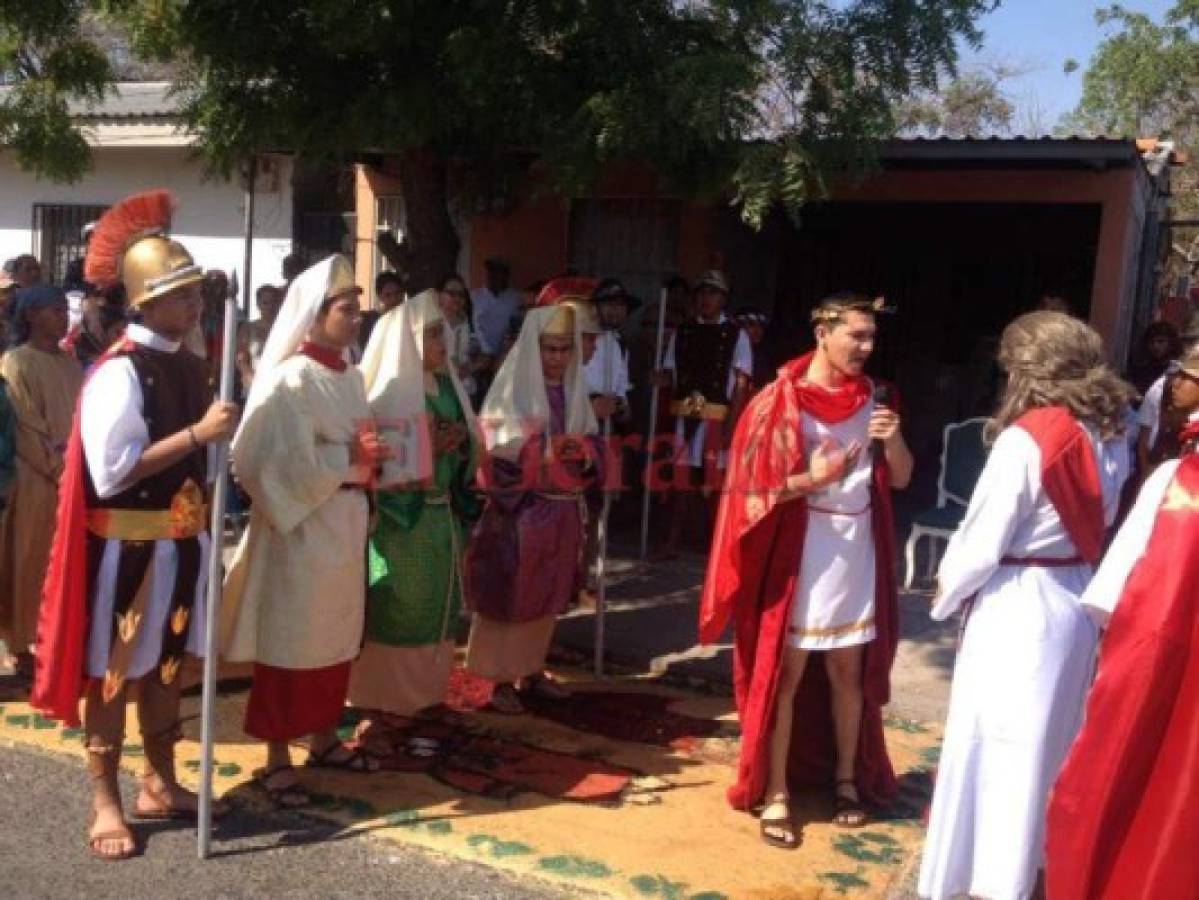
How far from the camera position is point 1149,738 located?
3205 millimetres

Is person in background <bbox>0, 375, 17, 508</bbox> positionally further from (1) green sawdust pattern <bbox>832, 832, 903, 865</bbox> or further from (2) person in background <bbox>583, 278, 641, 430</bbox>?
(1) green sawdust pattern <bbox>832, 832, 903, 865</bbox>

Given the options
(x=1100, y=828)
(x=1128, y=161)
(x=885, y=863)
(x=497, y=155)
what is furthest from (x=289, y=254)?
(x=1100, y=828)

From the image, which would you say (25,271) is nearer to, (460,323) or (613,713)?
(460,323)

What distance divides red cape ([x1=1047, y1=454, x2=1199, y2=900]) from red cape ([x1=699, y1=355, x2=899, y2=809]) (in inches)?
57.8

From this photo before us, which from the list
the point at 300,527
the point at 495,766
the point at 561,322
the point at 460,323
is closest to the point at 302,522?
the point at 300,527

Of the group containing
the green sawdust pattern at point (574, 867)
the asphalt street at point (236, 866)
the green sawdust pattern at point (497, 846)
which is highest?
the green sawdust pattern at point (574, 867)

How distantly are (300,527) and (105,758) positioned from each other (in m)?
0.99

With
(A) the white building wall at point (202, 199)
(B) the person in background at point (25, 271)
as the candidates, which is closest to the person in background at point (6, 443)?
(B) the person in background at point (25, 271)

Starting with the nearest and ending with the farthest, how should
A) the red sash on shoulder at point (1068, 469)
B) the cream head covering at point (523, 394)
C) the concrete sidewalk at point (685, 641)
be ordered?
the red sash on shoulder at point (1068, 469) < the cream head covering at point (523, 394) < the concrete sidewalk at point (685, 641)

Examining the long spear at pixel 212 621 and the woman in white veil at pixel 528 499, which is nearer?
the long spear at pixel 212 621

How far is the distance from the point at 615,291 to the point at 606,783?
4.63m

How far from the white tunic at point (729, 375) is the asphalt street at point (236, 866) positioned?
495 centimetres

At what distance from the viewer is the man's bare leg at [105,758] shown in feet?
14.3

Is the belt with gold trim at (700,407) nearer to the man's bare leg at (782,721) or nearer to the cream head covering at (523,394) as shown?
the cream head covering at (523,394)
